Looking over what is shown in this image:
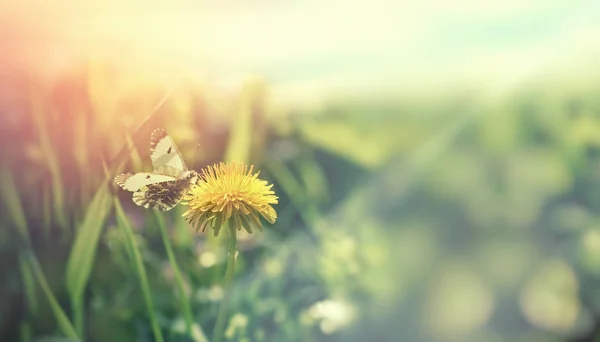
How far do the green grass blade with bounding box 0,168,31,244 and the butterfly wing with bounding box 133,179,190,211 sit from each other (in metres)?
0.51

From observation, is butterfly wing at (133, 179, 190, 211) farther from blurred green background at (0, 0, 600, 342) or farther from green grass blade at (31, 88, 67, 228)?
green grass blade at (31, 88, 67, 228)

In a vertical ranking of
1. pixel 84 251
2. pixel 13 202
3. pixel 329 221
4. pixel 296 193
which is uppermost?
pixel 13 202

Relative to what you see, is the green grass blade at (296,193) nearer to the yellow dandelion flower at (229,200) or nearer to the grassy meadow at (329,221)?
the grassy meadow at (329,221)

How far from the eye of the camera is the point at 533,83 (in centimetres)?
178

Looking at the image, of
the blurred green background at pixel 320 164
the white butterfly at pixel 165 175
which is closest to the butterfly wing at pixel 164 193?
the white butterfly at pixel 165 175

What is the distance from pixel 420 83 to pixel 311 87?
268mm

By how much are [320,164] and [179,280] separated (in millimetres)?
453

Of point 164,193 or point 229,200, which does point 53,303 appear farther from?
point 229,200

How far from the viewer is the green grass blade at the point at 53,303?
1.81m

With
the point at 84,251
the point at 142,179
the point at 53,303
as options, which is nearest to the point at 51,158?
the point at 84,251

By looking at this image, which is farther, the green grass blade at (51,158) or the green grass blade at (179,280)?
the green grass blade at (51,158)

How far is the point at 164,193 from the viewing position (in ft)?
4.58

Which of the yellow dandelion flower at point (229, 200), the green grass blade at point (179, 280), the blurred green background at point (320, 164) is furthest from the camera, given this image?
the blurred green background at point (320, 164)

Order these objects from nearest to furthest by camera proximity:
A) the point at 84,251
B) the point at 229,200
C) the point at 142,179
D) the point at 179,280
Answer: the point at 229,200 < the point at 142,179 < the point at 179,280 < the point at 84,251
